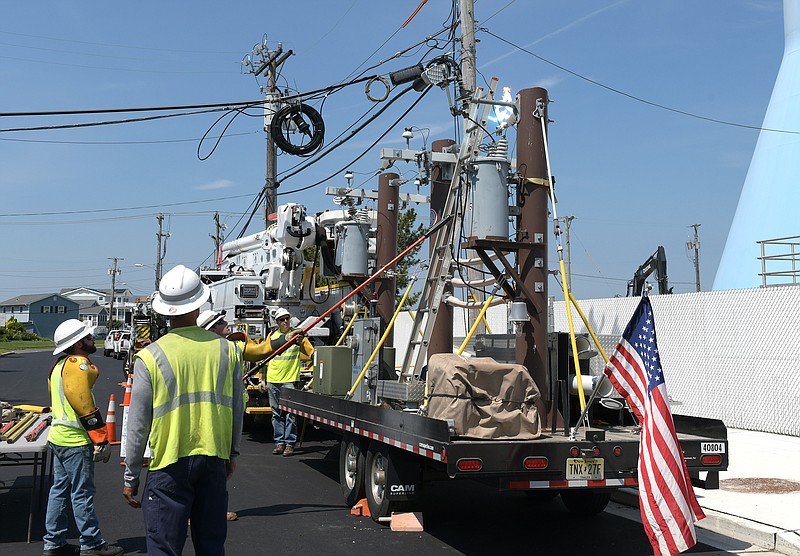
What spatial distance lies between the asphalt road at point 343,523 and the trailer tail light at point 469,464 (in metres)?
1.29

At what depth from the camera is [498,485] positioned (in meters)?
6.28

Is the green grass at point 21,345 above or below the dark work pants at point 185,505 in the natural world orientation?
below

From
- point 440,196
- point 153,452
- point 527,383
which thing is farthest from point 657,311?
point 153,452

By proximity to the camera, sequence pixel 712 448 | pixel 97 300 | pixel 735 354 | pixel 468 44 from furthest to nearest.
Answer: pixel 97 300 → pixel 468 44 → pixel 735 354 → pixel 712 448

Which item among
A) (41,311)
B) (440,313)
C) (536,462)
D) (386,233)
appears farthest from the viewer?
(41,311)

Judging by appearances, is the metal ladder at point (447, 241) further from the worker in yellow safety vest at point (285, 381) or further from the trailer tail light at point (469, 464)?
the worker in yellow safety vest at point (285, 381)

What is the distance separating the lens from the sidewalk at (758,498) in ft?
24.0

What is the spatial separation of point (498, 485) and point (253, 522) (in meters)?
2.92

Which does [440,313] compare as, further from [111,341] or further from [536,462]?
[111,341]

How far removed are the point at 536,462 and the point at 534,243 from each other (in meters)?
2.55

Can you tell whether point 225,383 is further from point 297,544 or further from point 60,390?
point 297,544

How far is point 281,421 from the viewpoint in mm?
12312

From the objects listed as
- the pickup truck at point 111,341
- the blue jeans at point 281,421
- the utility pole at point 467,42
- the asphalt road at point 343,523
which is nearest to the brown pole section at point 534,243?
the asphalt road at point 343,523

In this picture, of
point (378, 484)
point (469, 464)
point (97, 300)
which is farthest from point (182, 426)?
point (97, 300)
